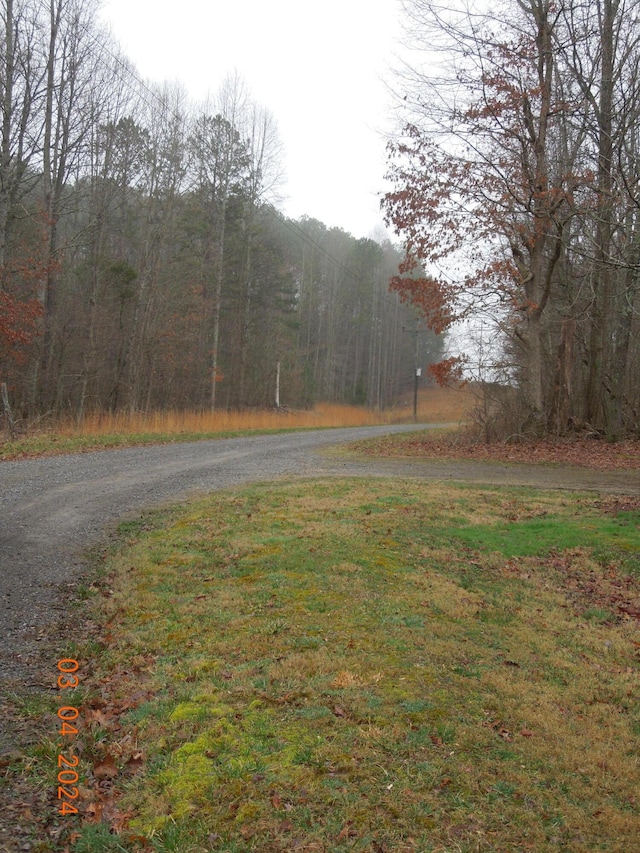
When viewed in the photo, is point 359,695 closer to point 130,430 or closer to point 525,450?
point 525,450

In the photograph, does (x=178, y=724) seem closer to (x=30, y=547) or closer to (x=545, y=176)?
(x=30, y=547)

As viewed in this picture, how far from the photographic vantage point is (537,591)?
6.10 meters

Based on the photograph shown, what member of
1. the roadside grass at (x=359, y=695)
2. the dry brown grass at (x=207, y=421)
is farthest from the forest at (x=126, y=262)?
the roadside grass at (x=359, y=695)

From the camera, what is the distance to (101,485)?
10.1m

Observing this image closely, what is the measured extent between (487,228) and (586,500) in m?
9.00

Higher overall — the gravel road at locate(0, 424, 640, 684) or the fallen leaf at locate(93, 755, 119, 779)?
the gravel road at locate(0, 424, 640, 684)

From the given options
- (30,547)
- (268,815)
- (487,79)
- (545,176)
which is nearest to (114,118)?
(487,79)

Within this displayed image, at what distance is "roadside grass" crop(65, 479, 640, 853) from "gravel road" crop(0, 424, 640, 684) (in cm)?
53

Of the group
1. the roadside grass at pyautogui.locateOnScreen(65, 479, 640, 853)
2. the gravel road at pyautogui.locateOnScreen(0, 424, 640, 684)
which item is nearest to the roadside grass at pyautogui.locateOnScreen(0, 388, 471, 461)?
the gravel road at pyautogui.locateOnScreen(0, 424, 640, 684)

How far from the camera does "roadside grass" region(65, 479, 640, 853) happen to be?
277 centimetres

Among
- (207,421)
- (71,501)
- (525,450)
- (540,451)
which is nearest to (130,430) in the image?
(207,421)
